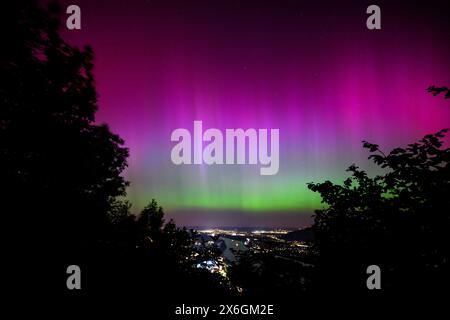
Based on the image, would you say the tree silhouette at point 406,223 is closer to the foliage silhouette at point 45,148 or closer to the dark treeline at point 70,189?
the dark treeline at point 70,189

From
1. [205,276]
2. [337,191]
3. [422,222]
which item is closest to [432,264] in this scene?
[422,222]

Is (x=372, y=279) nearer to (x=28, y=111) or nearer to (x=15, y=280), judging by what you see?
(x=15, y=280)

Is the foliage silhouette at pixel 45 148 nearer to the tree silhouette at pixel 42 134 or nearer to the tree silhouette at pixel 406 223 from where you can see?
the tree silhouette at pixel 42 134

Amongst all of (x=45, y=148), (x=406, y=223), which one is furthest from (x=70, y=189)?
(x=406, y=223)

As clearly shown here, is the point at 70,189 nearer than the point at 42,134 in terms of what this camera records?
No

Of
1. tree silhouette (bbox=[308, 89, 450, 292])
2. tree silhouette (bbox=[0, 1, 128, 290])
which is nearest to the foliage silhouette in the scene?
tree silhouette (bbox=[0, 1, 128, 290])

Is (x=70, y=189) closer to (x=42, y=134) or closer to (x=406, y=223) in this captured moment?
(x=42, y=134)

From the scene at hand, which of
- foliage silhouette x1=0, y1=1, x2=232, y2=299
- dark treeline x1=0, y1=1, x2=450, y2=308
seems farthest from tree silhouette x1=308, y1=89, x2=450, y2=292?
foliage silhouette x1=0, y1=1, x2=232, y2=299

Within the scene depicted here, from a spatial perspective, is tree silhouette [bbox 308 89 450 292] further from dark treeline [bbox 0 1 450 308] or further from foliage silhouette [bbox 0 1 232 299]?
foliage silhouette [bbox 0 1 232 299]

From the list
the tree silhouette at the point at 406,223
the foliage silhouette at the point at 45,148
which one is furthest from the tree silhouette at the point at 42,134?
the tree silhouette at the point at 406,223

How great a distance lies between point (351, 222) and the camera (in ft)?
17.4

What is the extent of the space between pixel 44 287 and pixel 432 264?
22.8ft

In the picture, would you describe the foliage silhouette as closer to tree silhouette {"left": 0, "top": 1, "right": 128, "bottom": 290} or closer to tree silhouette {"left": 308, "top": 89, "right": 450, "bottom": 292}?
tree silhouette {"left": 0, "top": 1, "right": 128, "bottom": 290}
